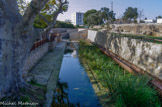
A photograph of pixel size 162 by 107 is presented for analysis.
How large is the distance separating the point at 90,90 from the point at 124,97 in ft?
7.39

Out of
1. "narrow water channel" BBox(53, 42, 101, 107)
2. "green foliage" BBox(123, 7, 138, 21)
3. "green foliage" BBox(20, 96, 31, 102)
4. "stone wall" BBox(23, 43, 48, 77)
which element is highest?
"green foliage" BBox(123, 7, 138, 21)

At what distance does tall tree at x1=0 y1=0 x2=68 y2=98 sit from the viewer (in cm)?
368

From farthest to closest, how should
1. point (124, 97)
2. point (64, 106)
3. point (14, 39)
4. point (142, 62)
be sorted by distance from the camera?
point (142, 62)
point (64, 106)
point (124, 97)
point (14, 39)

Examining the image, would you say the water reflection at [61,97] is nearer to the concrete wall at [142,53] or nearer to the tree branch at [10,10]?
the tree branch at [10,10]

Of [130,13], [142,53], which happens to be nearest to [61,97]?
[142,53]

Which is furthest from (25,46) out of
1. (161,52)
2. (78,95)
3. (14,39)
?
(161,52)

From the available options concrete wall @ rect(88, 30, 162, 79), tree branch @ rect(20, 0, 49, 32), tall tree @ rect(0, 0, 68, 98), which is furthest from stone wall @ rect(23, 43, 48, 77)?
concrete wall @ rect(88, 30, 162, 79)

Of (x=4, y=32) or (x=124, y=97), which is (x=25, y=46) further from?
(x=124, y=97)

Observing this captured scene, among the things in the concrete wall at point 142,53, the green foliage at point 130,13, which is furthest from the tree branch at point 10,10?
the green foliage at point 130,13

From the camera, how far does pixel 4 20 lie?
3652 mm

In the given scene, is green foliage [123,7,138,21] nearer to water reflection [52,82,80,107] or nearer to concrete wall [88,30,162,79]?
concrete wall [88,30,162,79]

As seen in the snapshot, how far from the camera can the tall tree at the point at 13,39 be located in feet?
12.1

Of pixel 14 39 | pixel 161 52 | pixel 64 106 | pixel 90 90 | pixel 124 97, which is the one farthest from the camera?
pixel 90 90

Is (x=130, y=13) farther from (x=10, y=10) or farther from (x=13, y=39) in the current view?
(x=13, y=39)
